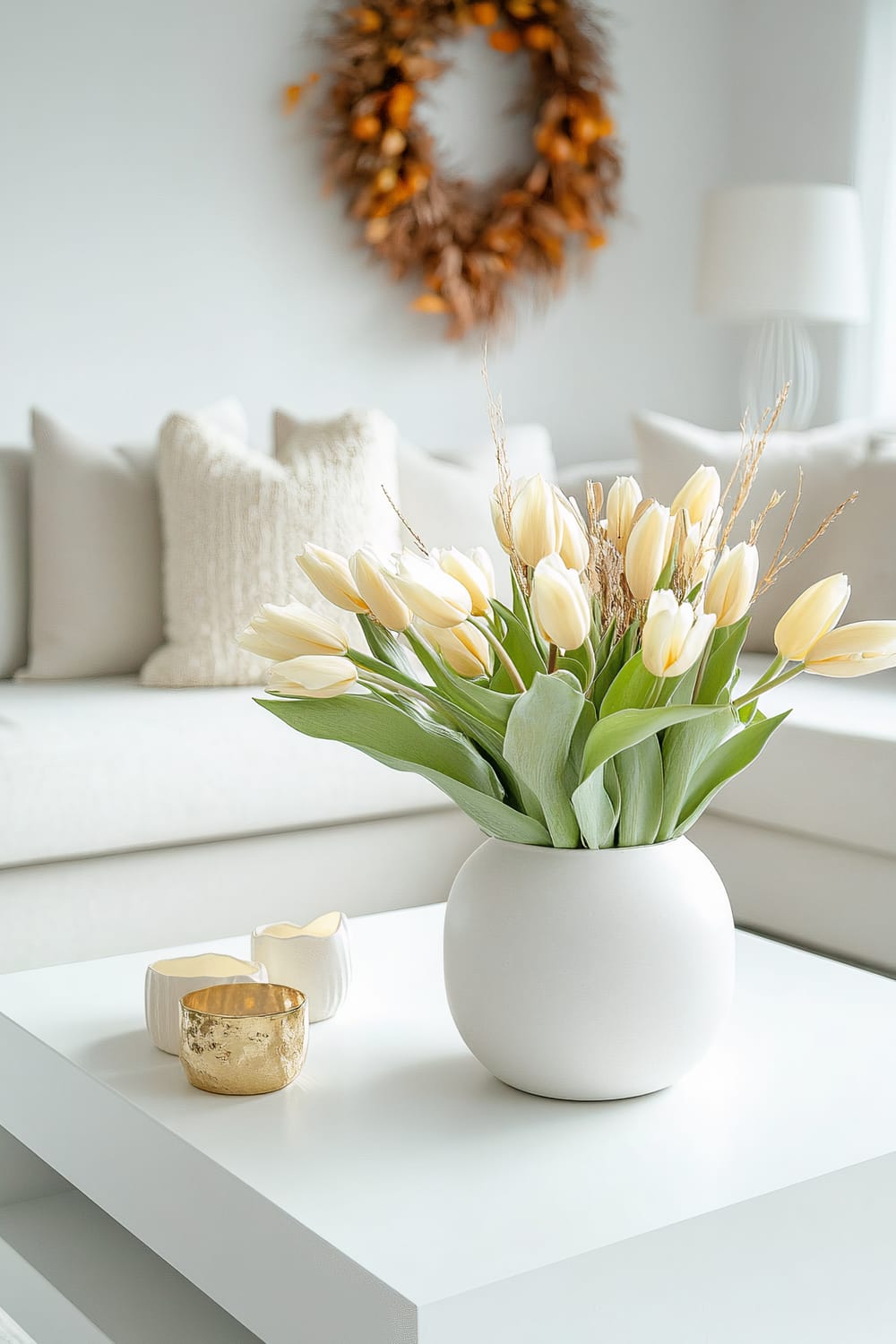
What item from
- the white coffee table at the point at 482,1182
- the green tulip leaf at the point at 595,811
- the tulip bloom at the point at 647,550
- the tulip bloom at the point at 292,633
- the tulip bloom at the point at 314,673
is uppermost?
the tulip bloom at the point at 647,550

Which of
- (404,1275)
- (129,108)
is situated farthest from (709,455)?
(404,1275)

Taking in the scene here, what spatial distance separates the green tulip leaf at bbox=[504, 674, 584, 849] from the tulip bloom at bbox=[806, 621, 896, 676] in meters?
0.18

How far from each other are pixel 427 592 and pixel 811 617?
10.6 inches

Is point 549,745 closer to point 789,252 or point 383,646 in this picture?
point 383,646

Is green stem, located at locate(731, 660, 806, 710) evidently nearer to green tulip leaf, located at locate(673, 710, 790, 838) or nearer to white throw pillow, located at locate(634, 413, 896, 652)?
green tulip leaf, located at locate(673, 710, 790, 838)

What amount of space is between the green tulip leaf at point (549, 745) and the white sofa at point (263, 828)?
1137mm

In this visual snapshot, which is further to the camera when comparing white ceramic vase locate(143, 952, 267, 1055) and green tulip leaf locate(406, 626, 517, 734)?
white ceramic vase locate(143, 952, 267, 1055)

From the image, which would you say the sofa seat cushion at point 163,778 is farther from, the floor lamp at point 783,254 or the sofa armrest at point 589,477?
the floor lamp at point 783,254

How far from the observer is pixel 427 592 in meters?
0.96

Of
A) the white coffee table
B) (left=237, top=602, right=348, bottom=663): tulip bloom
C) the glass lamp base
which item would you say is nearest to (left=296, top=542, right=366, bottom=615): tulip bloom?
(left=237, top=602, right=348, bottom=663): tulip bloom

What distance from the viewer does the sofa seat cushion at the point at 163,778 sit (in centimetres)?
202

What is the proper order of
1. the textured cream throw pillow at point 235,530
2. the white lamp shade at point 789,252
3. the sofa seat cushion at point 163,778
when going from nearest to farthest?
the sofa seat cushion at point 163,778 → the textured cream throw pillow at point 235,530 → the white lamp shade at point 789,252

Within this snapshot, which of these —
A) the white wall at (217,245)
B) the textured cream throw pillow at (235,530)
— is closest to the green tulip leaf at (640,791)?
the textured cream throw pillow at (235,530)

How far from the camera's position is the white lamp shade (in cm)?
367
